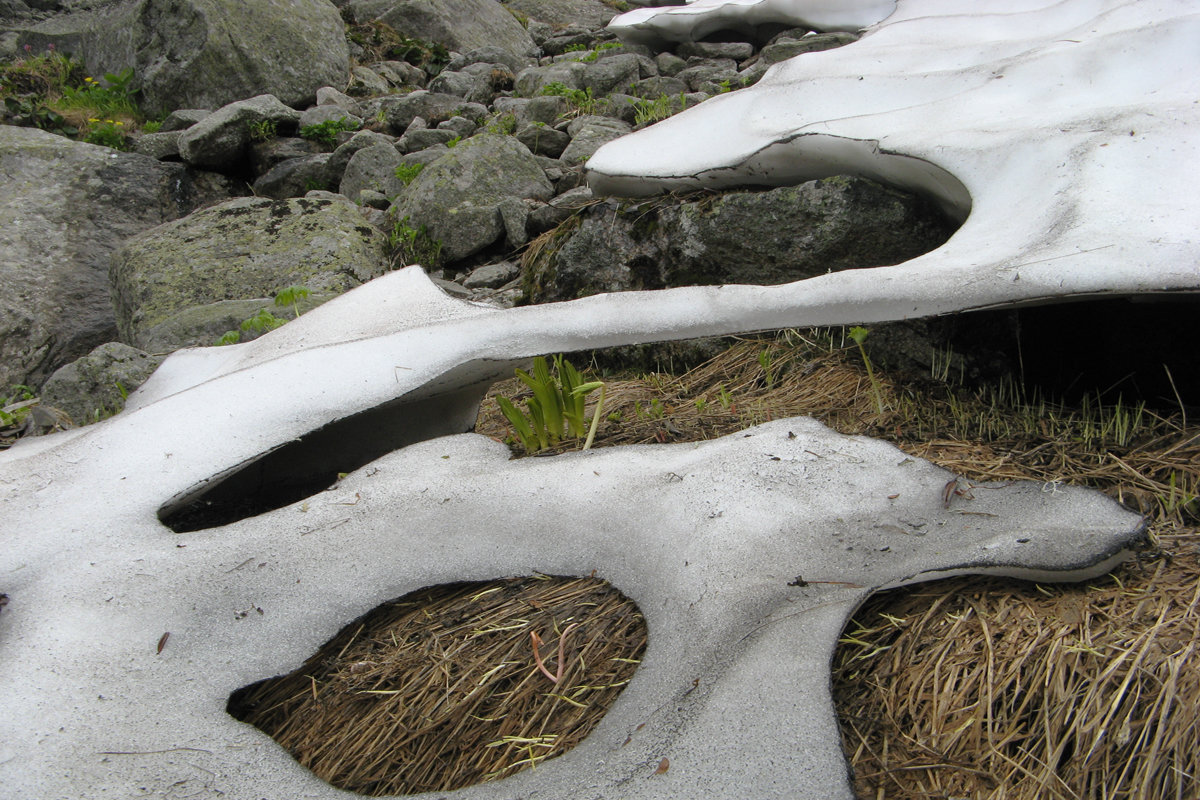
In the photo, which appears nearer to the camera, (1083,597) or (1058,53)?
(1083,597)

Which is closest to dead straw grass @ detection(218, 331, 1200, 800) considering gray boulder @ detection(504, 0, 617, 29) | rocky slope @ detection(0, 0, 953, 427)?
rocky slope @ detection(0, 0, 953, 427)

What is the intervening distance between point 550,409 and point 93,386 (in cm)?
211

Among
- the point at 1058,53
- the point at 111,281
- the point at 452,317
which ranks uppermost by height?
the point at 1058,53

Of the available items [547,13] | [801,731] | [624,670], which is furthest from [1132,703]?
[547,13]

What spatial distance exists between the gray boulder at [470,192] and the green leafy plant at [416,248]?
0.02 meters

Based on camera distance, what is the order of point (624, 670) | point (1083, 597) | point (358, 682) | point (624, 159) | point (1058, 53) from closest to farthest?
point (1083, 597) → point (624, 670) → point (358, 682) → point (1058, 53) → point (624, 159)

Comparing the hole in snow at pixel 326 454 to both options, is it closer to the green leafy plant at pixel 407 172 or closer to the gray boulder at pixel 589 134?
the gray boulder at pixel 589 134

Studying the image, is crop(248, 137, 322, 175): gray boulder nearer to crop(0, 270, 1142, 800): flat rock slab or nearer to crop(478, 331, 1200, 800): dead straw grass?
crop(0, 270, 1142, 800): flat rock slab

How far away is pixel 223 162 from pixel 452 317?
194 inches

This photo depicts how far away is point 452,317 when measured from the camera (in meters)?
2.79

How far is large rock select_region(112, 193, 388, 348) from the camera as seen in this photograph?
14.8ft

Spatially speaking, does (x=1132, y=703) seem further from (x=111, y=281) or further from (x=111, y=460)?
(x=111, y=281)

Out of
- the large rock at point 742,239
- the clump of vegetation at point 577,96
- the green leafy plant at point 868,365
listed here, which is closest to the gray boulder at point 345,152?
the clump of vegetation at point 577,96

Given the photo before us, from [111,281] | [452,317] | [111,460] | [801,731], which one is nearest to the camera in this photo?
[801,731]
